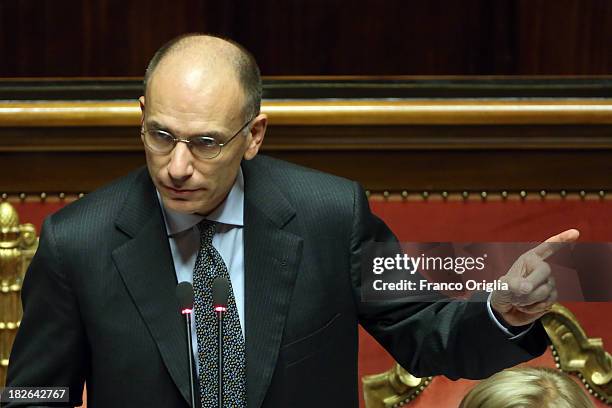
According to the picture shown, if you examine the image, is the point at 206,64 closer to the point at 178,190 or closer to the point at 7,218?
the point at 178,190

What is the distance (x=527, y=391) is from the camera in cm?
133

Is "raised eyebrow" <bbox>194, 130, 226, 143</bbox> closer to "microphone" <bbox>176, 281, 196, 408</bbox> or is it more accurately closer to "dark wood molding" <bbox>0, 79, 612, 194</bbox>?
"microphone" <bbox>176, 281, 196, 408</bbox>

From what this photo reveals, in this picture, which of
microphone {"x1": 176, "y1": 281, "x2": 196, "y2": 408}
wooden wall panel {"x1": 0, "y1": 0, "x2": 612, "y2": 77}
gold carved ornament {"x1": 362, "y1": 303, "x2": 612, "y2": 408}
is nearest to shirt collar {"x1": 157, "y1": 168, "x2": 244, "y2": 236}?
microphone {"x1": 176, "y1": 281, "x2": 196, "y2": 408}

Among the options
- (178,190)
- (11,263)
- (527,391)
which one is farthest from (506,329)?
(11,263)

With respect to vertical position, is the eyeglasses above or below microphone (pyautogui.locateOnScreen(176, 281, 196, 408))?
above

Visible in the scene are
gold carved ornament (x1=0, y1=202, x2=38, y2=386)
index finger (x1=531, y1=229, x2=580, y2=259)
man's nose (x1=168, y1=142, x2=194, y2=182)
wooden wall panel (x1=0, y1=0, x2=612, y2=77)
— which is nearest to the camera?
index finger (x1=531, y1=229, x2=580, y2=259)

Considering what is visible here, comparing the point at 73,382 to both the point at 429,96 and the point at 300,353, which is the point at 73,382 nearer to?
the point at 300,353

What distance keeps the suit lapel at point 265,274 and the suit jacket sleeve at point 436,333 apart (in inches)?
3.8

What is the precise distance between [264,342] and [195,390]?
11 cm

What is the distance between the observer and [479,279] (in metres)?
1.21

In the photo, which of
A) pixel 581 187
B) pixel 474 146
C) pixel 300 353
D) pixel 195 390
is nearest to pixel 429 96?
pixel 474 146

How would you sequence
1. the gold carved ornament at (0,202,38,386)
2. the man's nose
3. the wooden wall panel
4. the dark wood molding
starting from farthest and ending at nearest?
the wooden wall panel → the dark wood molding → the gold carved ornament at (0,202,38,386) → the man's nose

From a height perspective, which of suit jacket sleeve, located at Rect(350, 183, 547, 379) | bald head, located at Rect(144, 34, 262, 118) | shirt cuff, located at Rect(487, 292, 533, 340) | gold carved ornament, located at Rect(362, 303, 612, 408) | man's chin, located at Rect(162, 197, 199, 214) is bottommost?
gold carved ornament, located at Rect(362, 303, 612, 408)

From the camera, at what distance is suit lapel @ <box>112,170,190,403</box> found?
53.6 inches
